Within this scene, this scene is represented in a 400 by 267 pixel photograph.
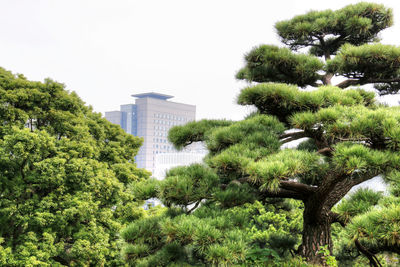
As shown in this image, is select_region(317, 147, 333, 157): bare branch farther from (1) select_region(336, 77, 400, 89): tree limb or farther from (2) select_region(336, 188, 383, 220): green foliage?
(1) select_region(336, 77, 400, 89): tree limb

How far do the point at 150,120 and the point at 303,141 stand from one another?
3578 inches

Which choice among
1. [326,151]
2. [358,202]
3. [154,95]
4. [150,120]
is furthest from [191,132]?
[154,95]

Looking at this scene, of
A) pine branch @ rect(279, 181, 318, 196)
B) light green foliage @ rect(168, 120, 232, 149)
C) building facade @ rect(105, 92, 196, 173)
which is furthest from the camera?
building facade @ rect(105, 92, 196, 173)

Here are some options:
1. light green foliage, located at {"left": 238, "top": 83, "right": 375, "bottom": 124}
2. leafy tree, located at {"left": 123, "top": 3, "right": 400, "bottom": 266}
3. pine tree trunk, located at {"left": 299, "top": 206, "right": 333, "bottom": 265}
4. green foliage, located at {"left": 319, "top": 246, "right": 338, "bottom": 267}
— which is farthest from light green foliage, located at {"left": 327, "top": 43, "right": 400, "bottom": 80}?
green foliage, located at {"left": 319, "top": 246, "right": 338, "bottom": 267}

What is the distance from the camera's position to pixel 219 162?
3.49m

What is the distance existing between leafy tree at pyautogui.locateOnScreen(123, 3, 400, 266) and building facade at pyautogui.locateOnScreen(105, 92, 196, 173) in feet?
296

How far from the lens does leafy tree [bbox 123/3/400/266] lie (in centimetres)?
320

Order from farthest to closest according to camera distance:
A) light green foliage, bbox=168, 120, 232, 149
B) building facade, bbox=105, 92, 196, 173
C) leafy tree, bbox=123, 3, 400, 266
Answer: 1. building facade, bbox=105, 92, 196, 173
2. light green foliage, bbox=168, 120, 232, 149
3. leafy tree, bbox=123, 3, 400, 266

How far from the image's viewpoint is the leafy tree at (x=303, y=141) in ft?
10.5

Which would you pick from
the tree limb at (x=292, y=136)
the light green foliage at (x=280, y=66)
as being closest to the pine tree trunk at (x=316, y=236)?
the tree limb at (x=292, y=136)

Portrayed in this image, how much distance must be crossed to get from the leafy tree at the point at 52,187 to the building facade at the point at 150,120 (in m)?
85.2

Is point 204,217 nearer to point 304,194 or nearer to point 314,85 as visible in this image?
point 304,194

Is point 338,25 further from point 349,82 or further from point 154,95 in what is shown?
point 154,95

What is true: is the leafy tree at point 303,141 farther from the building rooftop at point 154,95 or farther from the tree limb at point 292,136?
the building rooftop at point 154,95
